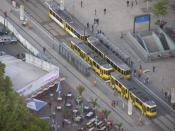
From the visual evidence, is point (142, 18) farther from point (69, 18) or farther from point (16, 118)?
point (16, 118)

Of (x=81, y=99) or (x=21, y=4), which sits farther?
(x=21, y=4)

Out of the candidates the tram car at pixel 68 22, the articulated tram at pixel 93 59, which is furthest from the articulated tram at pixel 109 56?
the tram car at pixel 68 22

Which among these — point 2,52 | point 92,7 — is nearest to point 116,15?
point 92,7

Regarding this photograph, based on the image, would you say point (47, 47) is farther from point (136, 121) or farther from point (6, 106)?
point (6, 106)

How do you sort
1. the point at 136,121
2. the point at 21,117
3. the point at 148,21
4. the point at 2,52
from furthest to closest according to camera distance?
the point at 148,21
the point at 2,52
the point at 136,121
the point at 21,117

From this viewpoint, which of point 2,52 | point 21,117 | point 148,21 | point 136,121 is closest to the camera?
point 21,117

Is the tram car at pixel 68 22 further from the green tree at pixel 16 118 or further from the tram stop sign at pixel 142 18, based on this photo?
the green tree at pixel 16 118
